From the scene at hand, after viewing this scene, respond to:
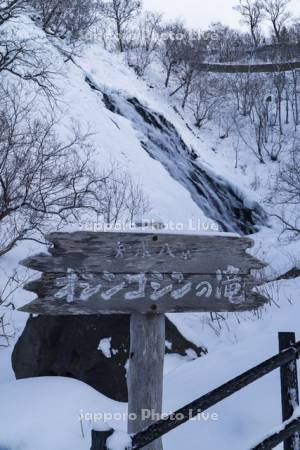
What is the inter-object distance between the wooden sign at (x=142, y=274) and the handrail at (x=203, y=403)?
41cm

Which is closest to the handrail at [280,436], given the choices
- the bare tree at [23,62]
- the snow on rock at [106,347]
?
the snow on rock at [106,347]

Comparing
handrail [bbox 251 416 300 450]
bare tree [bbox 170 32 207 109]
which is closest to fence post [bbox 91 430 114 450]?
handrail [bbox 251 416 300 450]

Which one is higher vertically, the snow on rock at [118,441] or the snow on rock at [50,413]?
the snow on rock at [118,441]

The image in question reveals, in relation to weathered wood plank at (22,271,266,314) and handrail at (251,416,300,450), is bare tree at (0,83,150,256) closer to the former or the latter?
weathered wood plank at (22,271,266,314)

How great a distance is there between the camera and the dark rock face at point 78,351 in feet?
15.5

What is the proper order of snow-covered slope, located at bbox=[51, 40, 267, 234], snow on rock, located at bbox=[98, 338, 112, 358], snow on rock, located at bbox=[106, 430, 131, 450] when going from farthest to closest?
1. snow-covered slope, located at bbox=[51, 40, 267, 234]
2. snow on rock, located at bbox=[98, 338, 112, 358]
3. snow on rock, located at bbox=[106, 430, 131, 450]

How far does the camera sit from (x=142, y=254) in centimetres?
241

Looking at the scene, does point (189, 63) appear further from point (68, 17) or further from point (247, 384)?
point (247, 384)

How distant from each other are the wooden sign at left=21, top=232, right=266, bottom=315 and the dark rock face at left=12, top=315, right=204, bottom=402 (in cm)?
253

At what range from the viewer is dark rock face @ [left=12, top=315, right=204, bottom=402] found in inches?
186

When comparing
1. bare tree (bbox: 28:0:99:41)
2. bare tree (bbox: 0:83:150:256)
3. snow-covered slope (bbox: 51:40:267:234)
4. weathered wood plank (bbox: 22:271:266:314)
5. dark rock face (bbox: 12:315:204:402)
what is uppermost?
bare tree (bbox: 28:0:99:41)

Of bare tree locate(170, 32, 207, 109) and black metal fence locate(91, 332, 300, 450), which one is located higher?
bare tree locate(170, 32, 207, 109)

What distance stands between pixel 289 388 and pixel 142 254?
1.00 metres

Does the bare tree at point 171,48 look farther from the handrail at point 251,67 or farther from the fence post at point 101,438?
the fence post at point 101,438
